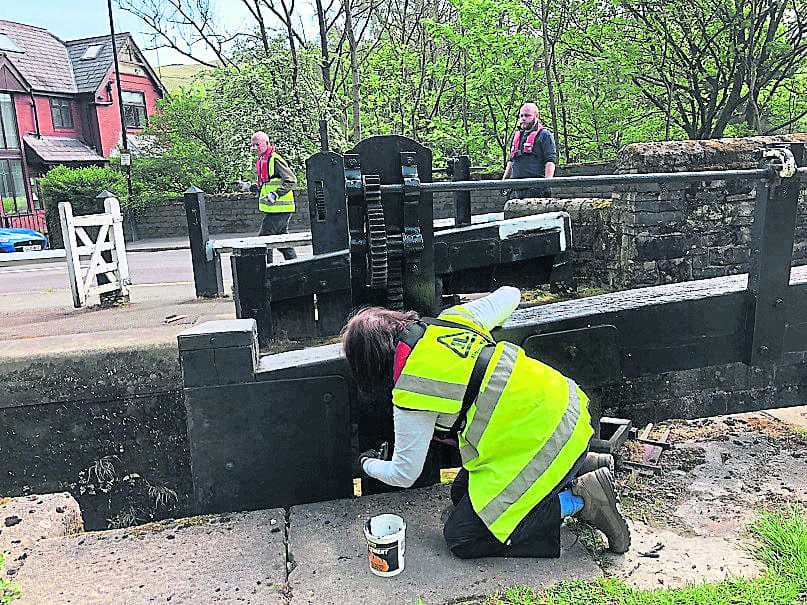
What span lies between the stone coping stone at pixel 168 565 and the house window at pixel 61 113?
3709cm

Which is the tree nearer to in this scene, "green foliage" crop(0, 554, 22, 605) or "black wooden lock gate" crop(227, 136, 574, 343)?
"black wooden lock gate" crop(227, 136, 574, 343)

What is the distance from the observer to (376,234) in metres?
3.19

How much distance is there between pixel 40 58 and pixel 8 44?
1647mm

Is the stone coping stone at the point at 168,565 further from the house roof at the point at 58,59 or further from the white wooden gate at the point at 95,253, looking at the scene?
the house roof at the point at 58,59

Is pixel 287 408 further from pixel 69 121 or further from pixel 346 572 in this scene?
pixel 69 121

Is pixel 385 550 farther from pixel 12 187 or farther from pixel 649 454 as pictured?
pixel 12 187

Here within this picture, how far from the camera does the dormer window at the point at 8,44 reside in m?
33.8

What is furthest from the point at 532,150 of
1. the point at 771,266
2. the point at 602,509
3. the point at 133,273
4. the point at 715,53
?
the point at 133,273

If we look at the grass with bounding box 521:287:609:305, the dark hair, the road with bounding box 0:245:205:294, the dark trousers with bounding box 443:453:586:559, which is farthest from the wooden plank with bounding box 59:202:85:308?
the dark trousers with bounding box 443:453:586:559

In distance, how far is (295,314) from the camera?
19.4 feet

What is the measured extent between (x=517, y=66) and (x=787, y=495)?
52.8 feet

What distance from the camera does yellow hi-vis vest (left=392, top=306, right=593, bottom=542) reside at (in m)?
2.72

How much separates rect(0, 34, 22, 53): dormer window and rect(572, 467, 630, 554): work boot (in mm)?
38896

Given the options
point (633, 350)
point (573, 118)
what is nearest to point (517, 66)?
point (573, 118)
